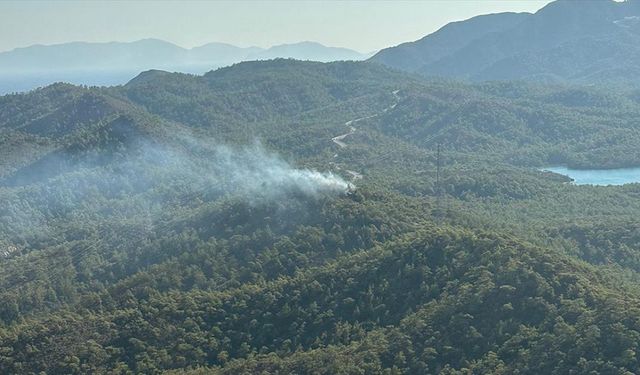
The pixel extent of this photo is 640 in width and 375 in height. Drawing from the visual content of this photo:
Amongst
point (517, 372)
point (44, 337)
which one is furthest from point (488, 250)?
point (44, 337)

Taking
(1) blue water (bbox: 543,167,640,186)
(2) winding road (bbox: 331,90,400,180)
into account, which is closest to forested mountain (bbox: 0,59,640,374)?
(2) winding road (bbox: 331,90,400,180)

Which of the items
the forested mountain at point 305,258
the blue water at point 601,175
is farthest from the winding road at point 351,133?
the blue water at point 601,175

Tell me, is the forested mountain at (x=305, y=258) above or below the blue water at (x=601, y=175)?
above

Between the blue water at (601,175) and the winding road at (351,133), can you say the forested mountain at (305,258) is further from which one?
the blue water at (601,175)

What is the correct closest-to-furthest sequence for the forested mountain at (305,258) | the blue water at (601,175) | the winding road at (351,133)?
the forested mountain at (305,258) → the winding road at (351,133) → the blue water at (601,175)

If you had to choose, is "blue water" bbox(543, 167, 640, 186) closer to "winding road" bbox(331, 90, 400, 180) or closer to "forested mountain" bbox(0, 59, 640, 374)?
"forested mountain" bbox(0, 59, 640, 374)
